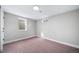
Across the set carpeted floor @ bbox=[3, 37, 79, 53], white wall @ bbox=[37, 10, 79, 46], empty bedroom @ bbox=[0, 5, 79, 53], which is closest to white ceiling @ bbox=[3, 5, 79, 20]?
empty bedroom @ bbox=[0, 5, 79, 53]

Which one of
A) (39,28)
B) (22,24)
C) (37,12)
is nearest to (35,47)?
(39,28)

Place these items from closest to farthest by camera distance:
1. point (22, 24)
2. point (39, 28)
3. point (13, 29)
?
point (13, 29) → point (22, 24) → point (39, 28)

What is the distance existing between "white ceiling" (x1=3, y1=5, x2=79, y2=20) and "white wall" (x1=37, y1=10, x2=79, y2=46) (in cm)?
13

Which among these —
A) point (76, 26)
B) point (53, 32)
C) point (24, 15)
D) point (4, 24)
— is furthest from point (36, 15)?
point (76, 26)

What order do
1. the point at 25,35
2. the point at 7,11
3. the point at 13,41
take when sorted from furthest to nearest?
the point at 25,35
the point at 13,41
the point at 7,11

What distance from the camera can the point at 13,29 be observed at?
156cm

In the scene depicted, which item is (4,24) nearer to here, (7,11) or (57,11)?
(7,11)

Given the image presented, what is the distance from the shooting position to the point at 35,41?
1810 millimetres

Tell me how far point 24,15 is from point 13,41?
752mm

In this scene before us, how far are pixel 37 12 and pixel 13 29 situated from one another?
774 millimetres

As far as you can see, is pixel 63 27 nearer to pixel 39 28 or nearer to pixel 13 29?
pixel 39 28

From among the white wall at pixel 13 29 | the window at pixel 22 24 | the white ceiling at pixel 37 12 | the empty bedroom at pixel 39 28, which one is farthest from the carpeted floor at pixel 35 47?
the white ceiling at pixel 37 12

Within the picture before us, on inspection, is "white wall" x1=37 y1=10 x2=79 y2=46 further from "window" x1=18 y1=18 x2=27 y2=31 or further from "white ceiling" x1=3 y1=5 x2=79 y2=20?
"window" x1=18 y1=18 x2=27 y2=31

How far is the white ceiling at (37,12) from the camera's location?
60.3 inches
